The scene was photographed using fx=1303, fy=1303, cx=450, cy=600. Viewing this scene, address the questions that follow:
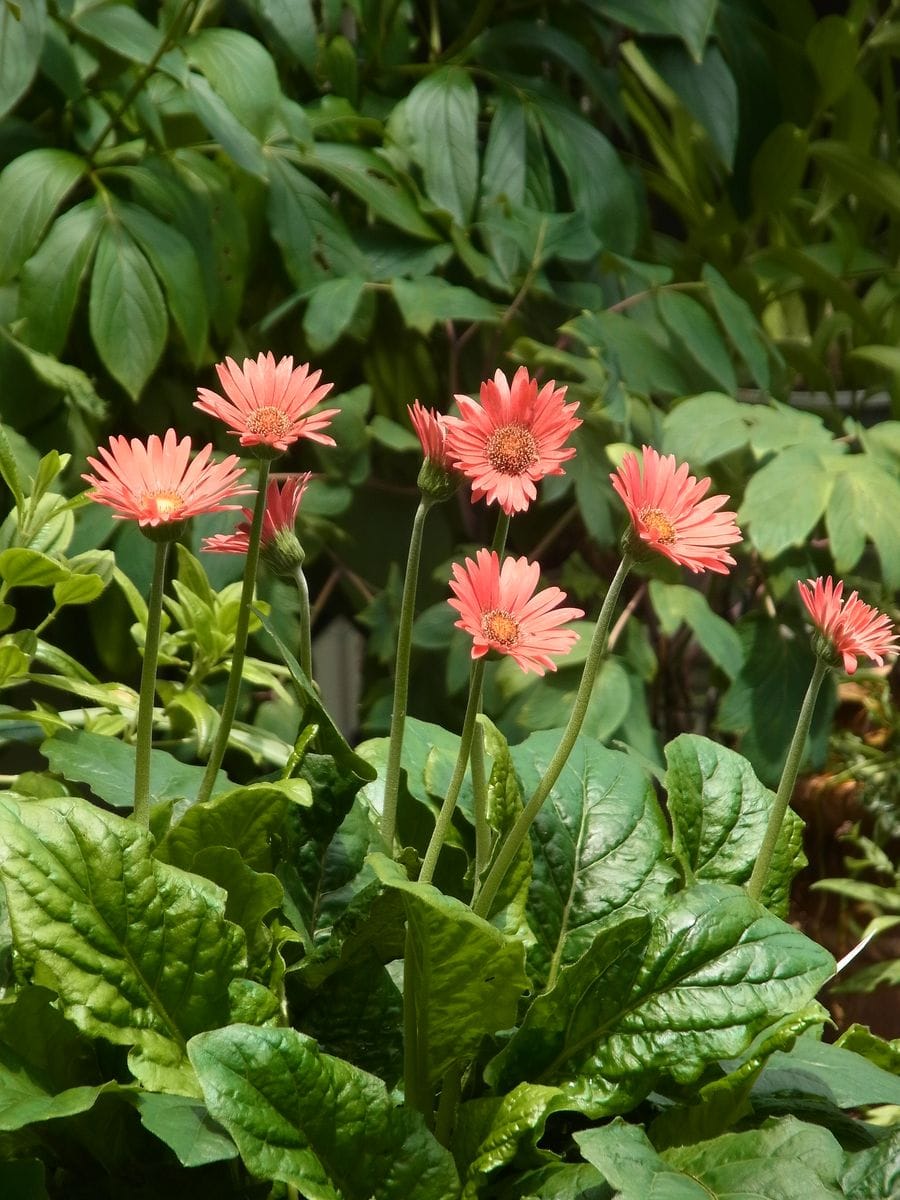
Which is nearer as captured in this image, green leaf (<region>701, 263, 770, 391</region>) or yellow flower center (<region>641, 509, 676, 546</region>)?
yellow flower center (<region>641, 509, 676, 546</region>)

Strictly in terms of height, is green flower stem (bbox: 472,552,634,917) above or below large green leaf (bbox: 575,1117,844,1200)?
above

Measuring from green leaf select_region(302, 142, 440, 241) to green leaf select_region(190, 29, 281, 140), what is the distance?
0.11m

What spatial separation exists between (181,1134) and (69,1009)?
2.0 inches

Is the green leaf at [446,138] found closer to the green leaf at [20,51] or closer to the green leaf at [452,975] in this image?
the green leaf at [20,51]

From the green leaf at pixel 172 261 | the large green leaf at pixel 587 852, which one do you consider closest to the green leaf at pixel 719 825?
the large green leaf at pixel 587 852

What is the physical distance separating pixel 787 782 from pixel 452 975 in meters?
0.12

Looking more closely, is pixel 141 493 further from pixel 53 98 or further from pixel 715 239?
pixel 715 239

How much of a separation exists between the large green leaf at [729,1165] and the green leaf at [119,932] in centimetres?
12

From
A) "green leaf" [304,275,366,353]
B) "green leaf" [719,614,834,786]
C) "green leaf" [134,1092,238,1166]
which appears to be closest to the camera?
"green leaf" [134,1092,238,1166]

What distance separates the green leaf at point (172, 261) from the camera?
89 cm

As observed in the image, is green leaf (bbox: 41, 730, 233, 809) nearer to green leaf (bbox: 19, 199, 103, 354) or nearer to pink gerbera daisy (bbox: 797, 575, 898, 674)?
pink gerbera daisy (bbox: 797, 575, 898, 674)

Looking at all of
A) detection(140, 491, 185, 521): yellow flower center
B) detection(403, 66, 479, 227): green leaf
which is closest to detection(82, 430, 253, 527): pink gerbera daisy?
detection(140, 491, 185, 521): yellow flower center

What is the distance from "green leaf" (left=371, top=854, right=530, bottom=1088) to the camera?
1.17 feet

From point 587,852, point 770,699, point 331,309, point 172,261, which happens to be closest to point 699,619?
point 770,699
